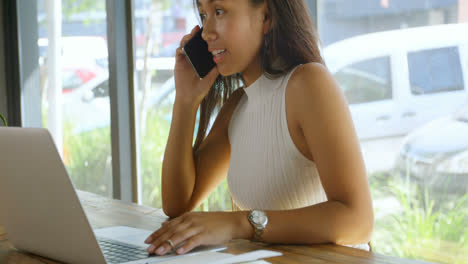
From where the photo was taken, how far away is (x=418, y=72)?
7.59 ft

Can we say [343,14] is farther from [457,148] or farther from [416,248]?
[416,248]

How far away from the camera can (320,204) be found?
1237 millimetres

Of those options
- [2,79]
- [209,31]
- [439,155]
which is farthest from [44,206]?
[2,79]

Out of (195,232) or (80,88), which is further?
(80,88)

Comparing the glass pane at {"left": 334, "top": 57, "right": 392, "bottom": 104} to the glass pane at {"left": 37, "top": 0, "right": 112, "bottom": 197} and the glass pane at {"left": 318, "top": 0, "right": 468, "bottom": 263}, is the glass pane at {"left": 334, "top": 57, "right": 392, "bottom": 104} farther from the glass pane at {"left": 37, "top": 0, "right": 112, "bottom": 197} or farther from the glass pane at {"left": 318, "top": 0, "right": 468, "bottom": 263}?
the glass pane at {"left": 37, "top": 0, "right": 112, "bottom": 197}

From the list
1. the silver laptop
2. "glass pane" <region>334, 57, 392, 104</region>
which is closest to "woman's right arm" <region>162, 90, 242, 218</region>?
the silver laptop

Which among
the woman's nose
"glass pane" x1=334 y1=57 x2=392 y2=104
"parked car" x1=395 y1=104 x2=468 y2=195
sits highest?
the woman's nose

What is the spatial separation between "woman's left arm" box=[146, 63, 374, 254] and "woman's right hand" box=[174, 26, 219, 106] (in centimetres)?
45

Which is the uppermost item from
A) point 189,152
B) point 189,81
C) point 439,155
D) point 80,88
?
point 189,81

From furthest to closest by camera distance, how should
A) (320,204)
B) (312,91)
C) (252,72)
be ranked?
(252,72) → (312,91) → (320,204)

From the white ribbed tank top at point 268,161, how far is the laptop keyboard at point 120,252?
1.81 ft

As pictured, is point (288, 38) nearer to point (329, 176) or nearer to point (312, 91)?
point (312, 91)

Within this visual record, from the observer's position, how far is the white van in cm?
222

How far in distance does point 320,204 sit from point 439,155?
1248mm
